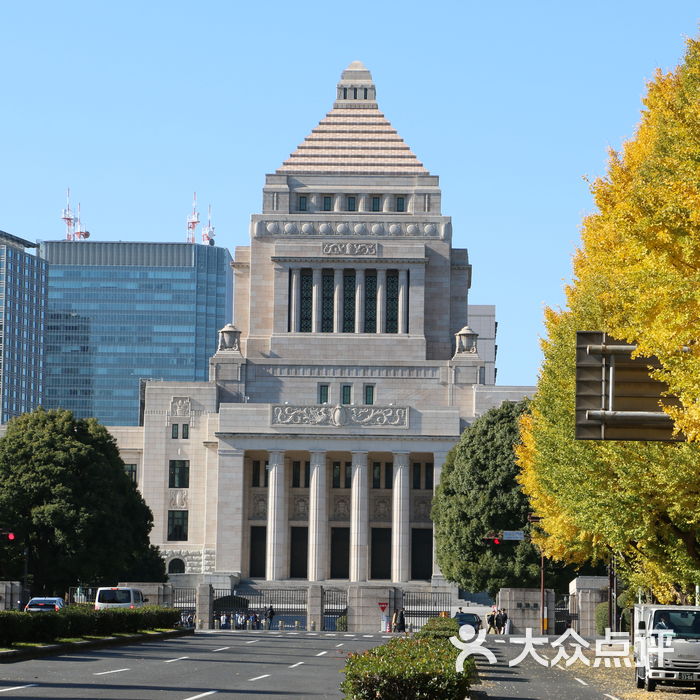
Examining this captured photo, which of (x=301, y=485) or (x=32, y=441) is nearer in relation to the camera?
(x=32, y=441)

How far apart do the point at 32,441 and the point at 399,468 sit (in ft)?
103

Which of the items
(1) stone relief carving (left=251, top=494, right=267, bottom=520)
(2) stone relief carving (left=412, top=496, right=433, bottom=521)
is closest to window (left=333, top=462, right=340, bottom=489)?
(1) stone relief carving (left=251, top=494, right=267, bottom=520)

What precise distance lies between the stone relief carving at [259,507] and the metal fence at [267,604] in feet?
34.4

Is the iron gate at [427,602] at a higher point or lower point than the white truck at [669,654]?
lower

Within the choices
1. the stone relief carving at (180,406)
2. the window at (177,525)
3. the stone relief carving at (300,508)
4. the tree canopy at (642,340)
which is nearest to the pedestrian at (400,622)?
the tree canopy at (642,340)

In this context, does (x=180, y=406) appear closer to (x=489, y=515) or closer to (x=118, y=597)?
(x=489, y=515)

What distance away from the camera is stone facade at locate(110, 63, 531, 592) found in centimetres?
11344

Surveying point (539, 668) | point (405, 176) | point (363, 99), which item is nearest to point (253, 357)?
point (405, 176)

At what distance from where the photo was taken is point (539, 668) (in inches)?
1777

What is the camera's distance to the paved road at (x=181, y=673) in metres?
30.2

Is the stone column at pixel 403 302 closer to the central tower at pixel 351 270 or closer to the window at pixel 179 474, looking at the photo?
the central tower at pixel 351 270

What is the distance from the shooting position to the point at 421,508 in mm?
116750

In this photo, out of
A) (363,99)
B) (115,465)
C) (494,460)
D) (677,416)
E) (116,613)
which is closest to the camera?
(677,416)

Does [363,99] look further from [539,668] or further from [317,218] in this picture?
[539,668]
